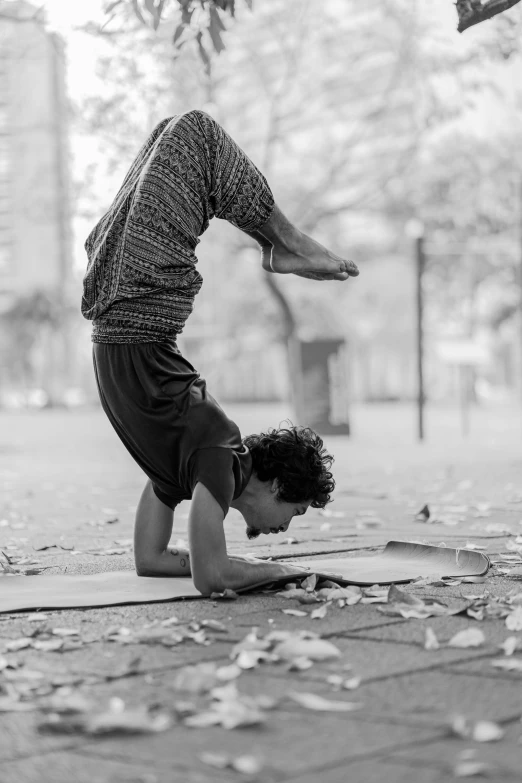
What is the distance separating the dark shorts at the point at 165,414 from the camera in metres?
3.52

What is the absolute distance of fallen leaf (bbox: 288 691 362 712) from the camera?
88.0 inches

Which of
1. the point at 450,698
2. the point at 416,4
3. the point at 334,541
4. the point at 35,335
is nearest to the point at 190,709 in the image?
the point at 450,698

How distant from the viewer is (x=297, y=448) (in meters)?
3.72

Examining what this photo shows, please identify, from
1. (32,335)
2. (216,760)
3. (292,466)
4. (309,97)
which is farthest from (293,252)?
(32,335)

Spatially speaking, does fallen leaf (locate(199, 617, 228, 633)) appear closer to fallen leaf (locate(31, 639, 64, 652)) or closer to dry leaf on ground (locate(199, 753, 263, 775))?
fallen leaf (locate(31, 639, 64, 652))

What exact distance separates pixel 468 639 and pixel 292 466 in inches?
41.8

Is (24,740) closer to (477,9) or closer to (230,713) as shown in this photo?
(230,713)

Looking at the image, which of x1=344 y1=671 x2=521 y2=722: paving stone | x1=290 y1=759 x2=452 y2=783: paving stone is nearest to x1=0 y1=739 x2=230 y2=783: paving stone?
x1=290 y1=759 x2=452 y2=783: paving stone

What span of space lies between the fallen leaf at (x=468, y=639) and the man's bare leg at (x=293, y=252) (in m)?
1.52

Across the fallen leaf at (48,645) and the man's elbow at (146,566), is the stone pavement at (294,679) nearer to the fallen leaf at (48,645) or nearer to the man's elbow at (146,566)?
the fallen leaf at (48,645)

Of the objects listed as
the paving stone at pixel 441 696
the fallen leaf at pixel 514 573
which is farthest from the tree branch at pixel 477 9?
A: the paving stone at pixel 441 696

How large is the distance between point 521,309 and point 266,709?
88.0ft

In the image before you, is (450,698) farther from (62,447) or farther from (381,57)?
(381,57)

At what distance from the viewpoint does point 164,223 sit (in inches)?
139
